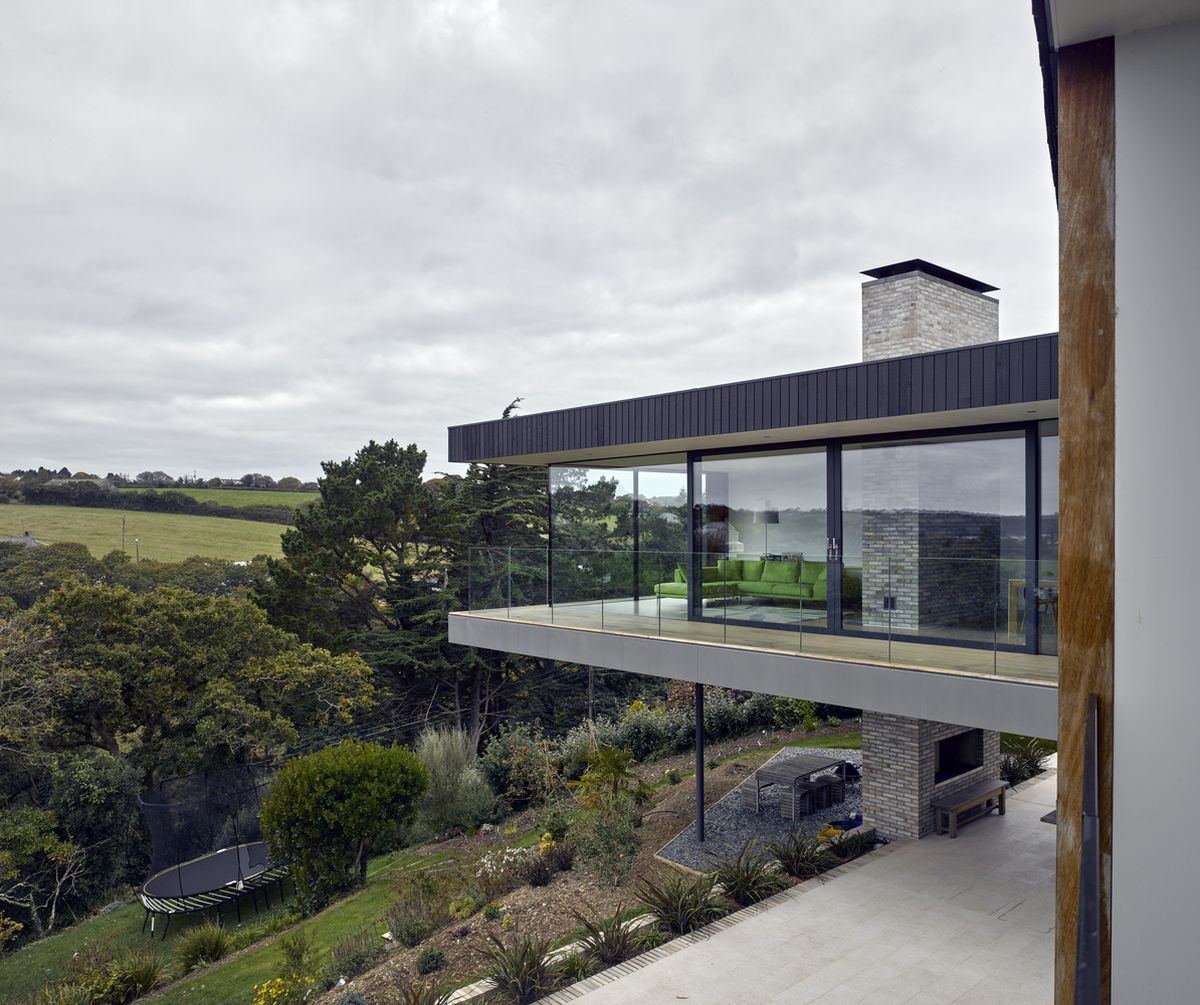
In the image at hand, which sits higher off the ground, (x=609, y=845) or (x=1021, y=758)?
(x=609, y=845)

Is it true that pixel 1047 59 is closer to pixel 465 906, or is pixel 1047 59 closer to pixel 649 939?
pixel 649 939

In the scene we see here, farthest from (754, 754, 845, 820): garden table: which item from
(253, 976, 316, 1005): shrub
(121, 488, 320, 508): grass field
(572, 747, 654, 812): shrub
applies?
(121, 488, 320, 508): grass field

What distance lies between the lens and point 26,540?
106 ft

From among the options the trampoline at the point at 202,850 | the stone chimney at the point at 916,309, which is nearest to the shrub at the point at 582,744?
the trampoline at the point at 202,850

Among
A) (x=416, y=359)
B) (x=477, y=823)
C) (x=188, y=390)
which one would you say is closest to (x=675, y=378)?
(x=416, y=359)

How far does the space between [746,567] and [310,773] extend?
7.47 metres

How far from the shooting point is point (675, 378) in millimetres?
47562

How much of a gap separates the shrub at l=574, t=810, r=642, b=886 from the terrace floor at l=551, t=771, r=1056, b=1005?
2.03 meters

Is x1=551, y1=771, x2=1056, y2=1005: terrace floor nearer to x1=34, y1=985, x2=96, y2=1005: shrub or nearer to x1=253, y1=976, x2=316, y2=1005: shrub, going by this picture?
x1=253, y1=976, x2=316, y2=1005: shrub

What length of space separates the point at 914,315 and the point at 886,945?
8.55 meters

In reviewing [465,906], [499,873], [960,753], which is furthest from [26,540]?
[960,753]

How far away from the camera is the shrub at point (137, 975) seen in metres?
9.82

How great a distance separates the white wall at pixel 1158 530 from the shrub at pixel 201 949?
12.4 m

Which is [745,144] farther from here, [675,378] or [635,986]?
[675,378]
